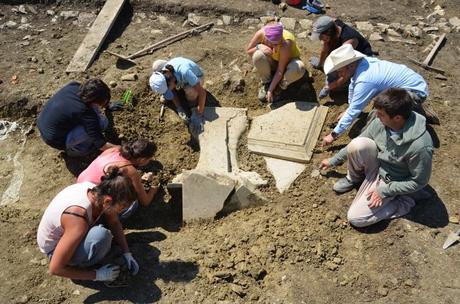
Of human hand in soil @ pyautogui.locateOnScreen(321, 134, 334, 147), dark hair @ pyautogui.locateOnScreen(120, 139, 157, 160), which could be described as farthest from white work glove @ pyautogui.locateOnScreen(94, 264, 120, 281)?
human hand in soil @ pyautogui.locateOnScreen(321, 134, 334, 147)

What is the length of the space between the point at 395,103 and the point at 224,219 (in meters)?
2.00

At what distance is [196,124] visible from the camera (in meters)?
5.24

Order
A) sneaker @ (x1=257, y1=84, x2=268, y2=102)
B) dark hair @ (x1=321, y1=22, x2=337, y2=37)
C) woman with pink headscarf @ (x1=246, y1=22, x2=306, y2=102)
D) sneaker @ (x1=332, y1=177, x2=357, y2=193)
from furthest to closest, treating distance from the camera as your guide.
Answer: sneaker @ (x1=257, y1=84, x2=268, y2=102) < woman with pink headscarf @ (x1=246, y1=22, x2=306, y2=102) < dark hair @ (x1=321, y1=22, x2=337, y2=37) < sneaker @ (x1=332, y1=177, x2=357, y2=193)

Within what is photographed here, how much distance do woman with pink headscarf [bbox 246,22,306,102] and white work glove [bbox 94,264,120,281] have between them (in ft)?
9.28

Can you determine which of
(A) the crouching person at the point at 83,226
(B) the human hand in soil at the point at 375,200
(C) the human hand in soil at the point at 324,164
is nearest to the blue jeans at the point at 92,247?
(A) the crouching person at the point at 83,226

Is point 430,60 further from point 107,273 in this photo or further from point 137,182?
point 107,273

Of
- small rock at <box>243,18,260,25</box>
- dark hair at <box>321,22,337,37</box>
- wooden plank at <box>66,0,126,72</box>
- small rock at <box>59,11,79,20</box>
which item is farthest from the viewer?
small rock at <box>59,11,79,20</box>

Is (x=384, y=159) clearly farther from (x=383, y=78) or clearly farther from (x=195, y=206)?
(x=195, y=206)

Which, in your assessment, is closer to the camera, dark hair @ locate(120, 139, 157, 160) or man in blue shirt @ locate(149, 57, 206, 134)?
dark hair @ locate(120, 139, 157, 160)

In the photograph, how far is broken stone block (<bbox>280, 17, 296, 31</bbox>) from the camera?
647 centimetres

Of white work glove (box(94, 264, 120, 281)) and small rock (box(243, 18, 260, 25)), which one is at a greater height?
small rock (box(243, 18, 260, 25))

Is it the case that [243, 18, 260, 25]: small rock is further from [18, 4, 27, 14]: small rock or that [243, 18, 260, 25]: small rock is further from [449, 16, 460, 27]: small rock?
[18, 4, 27, 14]: small rock

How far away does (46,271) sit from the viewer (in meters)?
3.98

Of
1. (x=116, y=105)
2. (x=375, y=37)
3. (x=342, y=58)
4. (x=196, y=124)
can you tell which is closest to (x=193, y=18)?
(x=116, y=105)
